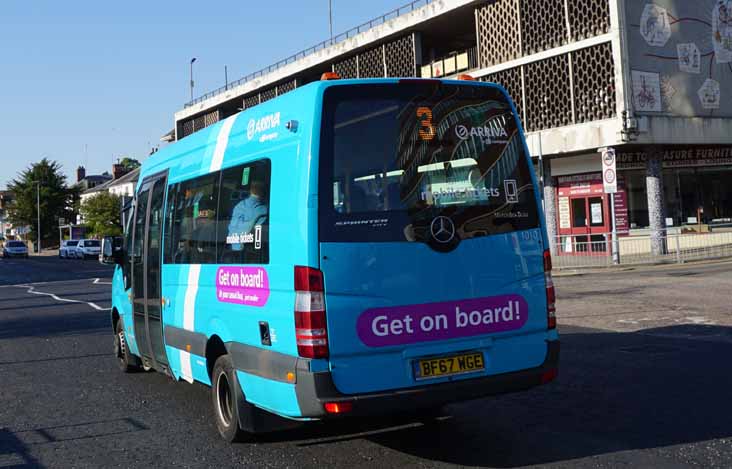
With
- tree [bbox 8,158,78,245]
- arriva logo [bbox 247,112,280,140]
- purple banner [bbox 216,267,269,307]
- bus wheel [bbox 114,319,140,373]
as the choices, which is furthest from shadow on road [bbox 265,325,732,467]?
tree [bbox 8,158,78,245]

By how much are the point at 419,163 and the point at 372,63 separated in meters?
37.5

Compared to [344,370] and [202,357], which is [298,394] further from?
[202,357]

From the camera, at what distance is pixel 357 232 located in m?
4.86

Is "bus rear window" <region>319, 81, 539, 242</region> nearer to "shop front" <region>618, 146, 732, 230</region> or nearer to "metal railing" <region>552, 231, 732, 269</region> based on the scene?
"metal railing" <region>552, 231, 732, 269</region>

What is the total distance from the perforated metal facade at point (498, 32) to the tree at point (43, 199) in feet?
268

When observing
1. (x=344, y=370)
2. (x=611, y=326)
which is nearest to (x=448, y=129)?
(x=344, y=370)

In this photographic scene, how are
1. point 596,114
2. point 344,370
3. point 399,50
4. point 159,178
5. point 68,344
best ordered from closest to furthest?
point 344,370
point 159,178
point 68,344
point 596,114
point 399,50

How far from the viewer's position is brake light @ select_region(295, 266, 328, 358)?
472 cm

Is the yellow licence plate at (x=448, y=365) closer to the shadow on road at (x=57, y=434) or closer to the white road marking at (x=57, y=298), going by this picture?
the shadow on road at (x=57, y=434)

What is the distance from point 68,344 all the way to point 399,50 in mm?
30213

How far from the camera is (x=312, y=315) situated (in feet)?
15.5

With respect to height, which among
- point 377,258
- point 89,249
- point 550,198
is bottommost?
point 377,258

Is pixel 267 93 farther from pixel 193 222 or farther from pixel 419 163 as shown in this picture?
pixel 419 163

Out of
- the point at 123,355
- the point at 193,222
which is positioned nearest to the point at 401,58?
the point at 123,355
